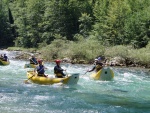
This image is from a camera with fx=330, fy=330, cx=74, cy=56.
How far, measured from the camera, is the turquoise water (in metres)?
13.4

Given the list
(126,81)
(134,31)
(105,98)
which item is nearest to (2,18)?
(134,31)

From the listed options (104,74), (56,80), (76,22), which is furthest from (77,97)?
(76,22)

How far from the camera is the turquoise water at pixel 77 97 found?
43.9 feet

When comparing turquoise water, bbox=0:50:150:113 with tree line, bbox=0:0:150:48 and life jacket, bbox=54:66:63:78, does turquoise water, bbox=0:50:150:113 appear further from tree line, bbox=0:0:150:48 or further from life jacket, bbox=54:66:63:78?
tree line, bbox=0:0:150:48

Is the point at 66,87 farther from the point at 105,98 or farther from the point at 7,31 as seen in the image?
the point at 7,31

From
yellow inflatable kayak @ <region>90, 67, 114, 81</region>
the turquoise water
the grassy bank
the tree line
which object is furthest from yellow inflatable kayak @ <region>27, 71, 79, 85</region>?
the tree line

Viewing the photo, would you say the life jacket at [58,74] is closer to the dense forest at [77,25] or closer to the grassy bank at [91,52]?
the grassy bank at [91,52]

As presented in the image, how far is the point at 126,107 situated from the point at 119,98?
1943 mm

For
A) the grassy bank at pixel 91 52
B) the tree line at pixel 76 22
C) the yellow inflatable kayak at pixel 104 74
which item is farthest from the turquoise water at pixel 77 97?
the tree line at pixel 76 22

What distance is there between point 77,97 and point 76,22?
47.4 metres

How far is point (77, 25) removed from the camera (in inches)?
2466

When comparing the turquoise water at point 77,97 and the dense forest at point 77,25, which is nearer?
the turquoise water at point 77,97

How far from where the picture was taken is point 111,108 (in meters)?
13.7

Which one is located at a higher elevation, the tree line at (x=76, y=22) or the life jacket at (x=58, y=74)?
the tree line at (x=76, y=22)
